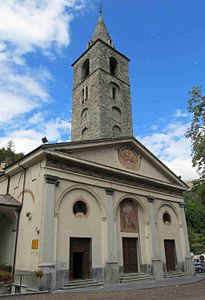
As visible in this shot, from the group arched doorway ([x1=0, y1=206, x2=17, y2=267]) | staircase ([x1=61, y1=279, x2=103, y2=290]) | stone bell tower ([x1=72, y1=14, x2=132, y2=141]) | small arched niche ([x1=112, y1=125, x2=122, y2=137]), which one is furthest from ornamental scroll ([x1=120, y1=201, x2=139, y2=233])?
small arched niche ([x1=112, y1=125, x2=122, y2=137])

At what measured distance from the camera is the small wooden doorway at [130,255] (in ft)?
54.1

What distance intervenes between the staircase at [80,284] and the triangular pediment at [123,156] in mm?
6398

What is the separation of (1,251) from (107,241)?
20.8 ft

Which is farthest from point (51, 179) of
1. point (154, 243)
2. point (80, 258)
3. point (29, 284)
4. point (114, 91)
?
point (114, 91)

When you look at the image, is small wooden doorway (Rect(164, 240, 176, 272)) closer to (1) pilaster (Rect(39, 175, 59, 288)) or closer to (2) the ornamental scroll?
(2) the ornamental scroll

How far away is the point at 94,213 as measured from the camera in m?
15.4

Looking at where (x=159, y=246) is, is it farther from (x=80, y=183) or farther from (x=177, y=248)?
(x=80, y=183)

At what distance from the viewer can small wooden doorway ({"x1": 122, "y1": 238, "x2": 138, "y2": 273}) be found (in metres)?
16.5

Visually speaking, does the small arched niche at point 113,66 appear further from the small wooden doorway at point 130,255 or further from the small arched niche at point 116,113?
the small wooden doorway at point 130,255

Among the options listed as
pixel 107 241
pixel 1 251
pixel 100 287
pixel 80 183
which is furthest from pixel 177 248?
pixel 1 251

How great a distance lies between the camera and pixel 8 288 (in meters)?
11.5

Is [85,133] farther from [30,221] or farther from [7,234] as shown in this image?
[30,221]

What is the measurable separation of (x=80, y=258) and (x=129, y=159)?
7.64 m

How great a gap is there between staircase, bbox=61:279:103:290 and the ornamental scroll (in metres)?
3.93
